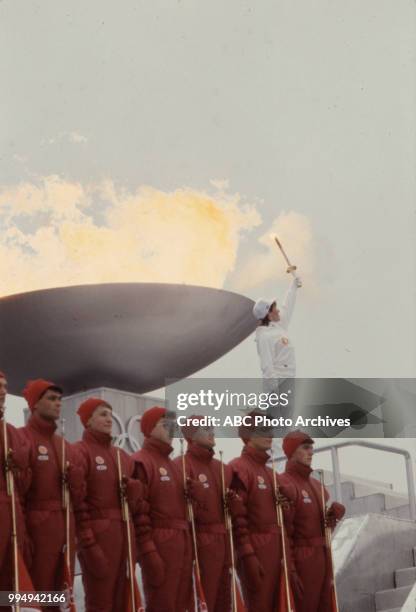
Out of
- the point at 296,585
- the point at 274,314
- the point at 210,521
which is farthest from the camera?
the point at 274,314

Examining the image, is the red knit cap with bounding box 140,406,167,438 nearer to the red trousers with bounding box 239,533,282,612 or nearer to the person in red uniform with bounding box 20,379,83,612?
the person in red uniform with bounding box 20,379,83,612

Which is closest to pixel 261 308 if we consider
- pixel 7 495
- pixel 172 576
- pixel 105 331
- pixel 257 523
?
pixel 105 331

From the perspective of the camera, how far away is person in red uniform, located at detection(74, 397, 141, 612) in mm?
10836

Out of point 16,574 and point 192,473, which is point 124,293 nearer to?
point 192,473

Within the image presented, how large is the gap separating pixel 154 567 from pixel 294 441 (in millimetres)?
1944

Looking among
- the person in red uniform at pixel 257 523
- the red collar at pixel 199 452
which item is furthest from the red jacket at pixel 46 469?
the person in red uniform at pixel 257 523

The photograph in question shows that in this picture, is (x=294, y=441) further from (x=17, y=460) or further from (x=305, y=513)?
(x=17, y=460)

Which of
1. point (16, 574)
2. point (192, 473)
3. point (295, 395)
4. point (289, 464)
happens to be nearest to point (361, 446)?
point (295, 395)

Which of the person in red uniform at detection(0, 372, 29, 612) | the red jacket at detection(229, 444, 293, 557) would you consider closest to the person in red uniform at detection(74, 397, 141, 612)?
the person in red uniform at detection(0, 372, 29, 612)

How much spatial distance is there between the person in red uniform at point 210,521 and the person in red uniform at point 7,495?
151 cm

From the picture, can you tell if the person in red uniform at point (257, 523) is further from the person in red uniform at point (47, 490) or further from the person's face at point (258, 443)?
the person in red uniform at point (47, 490)

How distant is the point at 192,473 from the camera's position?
38.4 feet

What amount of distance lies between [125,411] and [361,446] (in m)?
2.18

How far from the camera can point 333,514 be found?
1223 centimetres
